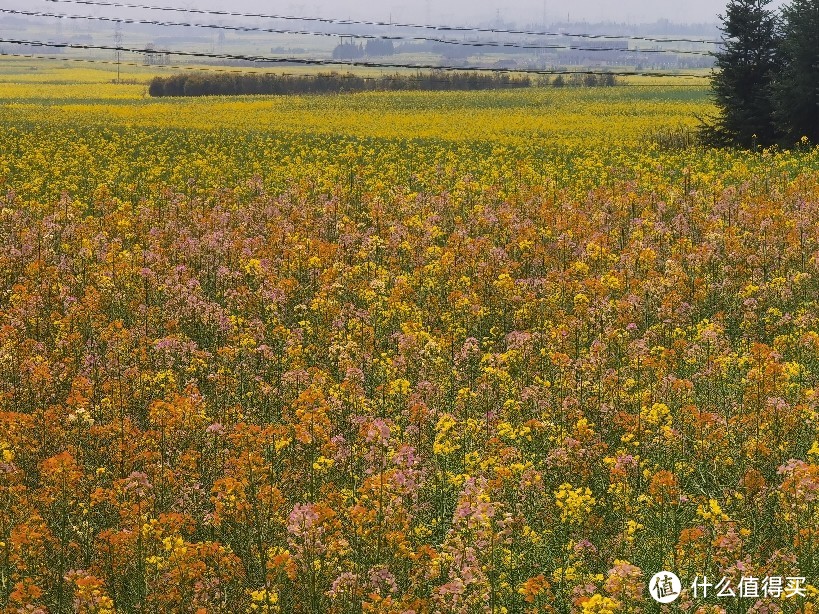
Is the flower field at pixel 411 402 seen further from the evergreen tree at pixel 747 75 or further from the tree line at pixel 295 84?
the tree line at pixel 295 84

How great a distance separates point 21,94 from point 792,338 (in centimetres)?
8307

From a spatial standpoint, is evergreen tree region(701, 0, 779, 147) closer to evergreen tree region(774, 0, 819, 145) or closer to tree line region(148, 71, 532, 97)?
evergreen tree region(774, 0, 819, 145)

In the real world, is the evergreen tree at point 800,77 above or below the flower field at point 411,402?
above

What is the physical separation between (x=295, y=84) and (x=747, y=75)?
192ft

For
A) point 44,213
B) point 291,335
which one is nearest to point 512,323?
point 291,335

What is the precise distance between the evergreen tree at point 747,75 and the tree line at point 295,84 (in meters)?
52.9

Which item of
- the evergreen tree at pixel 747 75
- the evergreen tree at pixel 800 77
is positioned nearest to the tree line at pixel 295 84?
the evergreen tree at pixel 747 75

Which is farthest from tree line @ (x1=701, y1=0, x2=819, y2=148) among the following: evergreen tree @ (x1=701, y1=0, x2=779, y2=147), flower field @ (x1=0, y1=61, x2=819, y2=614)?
flower field @ (x1=0, y1=61, x2=819, y2=614)

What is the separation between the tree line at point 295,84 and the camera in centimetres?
8606

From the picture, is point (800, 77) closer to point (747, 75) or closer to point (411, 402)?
point (747, 75)

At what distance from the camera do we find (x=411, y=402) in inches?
359

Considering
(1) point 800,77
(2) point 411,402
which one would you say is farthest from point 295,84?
(2) point 411,402

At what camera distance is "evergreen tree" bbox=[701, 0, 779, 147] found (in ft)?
109

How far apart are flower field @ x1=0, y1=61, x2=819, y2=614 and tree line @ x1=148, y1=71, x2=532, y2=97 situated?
219 ft
